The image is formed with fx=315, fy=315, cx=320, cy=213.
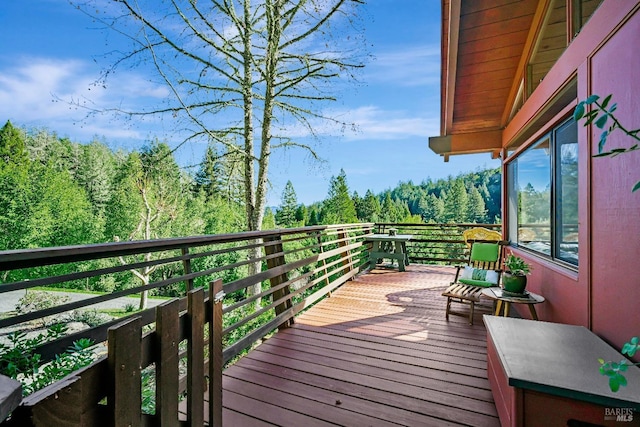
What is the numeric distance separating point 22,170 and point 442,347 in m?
27.7

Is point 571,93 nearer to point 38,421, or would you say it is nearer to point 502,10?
point 502,10

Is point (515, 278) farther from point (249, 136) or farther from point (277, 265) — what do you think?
point (249, 136)

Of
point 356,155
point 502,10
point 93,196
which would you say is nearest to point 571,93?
point 502,10

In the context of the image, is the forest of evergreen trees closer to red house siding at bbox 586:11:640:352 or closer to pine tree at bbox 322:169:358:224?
pine tree at bbox 322:169:358:224

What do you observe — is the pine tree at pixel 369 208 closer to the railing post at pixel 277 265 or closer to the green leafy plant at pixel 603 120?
the railing post at pixel 277 265

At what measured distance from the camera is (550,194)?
298 cm

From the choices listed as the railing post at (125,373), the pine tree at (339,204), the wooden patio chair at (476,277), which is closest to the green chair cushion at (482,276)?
the wooden patio chair at (476,277)

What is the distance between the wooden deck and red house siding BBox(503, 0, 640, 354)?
86 cm

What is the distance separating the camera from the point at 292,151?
8.81m

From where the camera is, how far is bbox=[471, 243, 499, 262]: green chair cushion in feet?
15.1

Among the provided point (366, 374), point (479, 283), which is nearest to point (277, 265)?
point (366, 374)

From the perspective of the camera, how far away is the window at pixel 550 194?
248cm

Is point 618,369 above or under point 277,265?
above

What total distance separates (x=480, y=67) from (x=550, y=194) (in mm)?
2118
